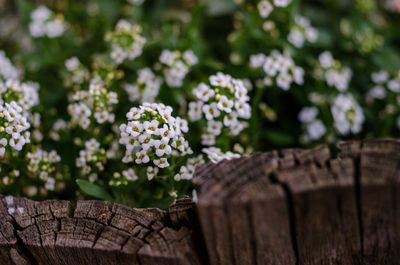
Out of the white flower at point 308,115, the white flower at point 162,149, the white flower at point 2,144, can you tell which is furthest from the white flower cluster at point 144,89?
the white flower at point 308,115

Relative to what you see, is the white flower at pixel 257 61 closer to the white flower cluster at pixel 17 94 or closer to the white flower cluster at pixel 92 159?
the white flower cluster at pixel 92 159

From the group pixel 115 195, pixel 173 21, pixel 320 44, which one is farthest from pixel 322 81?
pixel 115 195

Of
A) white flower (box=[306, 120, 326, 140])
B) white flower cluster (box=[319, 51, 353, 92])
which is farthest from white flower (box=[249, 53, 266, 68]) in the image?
white flower (box=[306, 120, 326, 140])

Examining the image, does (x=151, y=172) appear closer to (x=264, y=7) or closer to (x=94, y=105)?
(x=94, y=105)

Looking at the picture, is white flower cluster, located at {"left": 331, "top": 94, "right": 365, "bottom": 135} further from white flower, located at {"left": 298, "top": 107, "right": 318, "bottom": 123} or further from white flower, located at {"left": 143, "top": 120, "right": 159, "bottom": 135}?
white flower, located at {"left": 143, "top": 120, "right": 159, "bottom": 135}

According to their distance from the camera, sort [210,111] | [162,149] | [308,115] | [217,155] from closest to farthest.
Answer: [162,149] < [217,155] < [210,111] < [308,115]

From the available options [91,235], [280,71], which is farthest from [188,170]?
[280,71]

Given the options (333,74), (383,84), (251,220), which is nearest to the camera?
(251,220)
